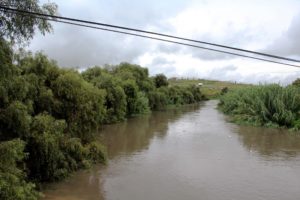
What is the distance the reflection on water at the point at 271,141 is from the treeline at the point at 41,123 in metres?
11.1

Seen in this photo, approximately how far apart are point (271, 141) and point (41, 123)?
19.1m

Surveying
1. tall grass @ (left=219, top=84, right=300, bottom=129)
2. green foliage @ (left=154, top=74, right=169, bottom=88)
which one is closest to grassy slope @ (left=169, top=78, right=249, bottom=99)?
green foliage @ (left=154, top=74, right=169, bottom=88)

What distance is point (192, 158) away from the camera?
21594 millimetres

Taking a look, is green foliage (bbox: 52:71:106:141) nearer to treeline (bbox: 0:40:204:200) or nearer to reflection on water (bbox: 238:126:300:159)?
treeline (bbox: 0:40:204:200)

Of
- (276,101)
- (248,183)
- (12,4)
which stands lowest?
(248,183)

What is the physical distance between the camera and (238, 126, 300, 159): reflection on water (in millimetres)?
24219

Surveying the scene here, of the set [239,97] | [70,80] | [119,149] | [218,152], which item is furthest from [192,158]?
[239,97]

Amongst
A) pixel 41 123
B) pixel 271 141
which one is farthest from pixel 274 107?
pixel 41 123

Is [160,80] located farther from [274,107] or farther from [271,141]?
[271,141]

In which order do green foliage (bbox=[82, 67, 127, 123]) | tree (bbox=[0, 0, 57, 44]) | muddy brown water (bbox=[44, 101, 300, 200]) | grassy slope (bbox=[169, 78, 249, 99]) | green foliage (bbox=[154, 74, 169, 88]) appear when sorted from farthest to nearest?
grassy slope (bbox=[169, 78, 249, 99]), green foliage (bbox=[154, 74, 169, 88]), green foliage (bbox=[82, 67, 127, 123]), muddy brown water (bbox=[44, 101, 300, 200]), tree (bbox=[0, 0, 57, 44])

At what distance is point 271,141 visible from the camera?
2852 centimetres

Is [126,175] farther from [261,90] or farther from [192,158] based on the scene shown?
[261,90]

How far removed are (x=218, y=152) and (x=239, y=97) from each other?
25587 millimetres

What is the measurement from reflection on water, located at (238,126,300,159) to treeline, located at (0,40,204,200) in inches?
436
